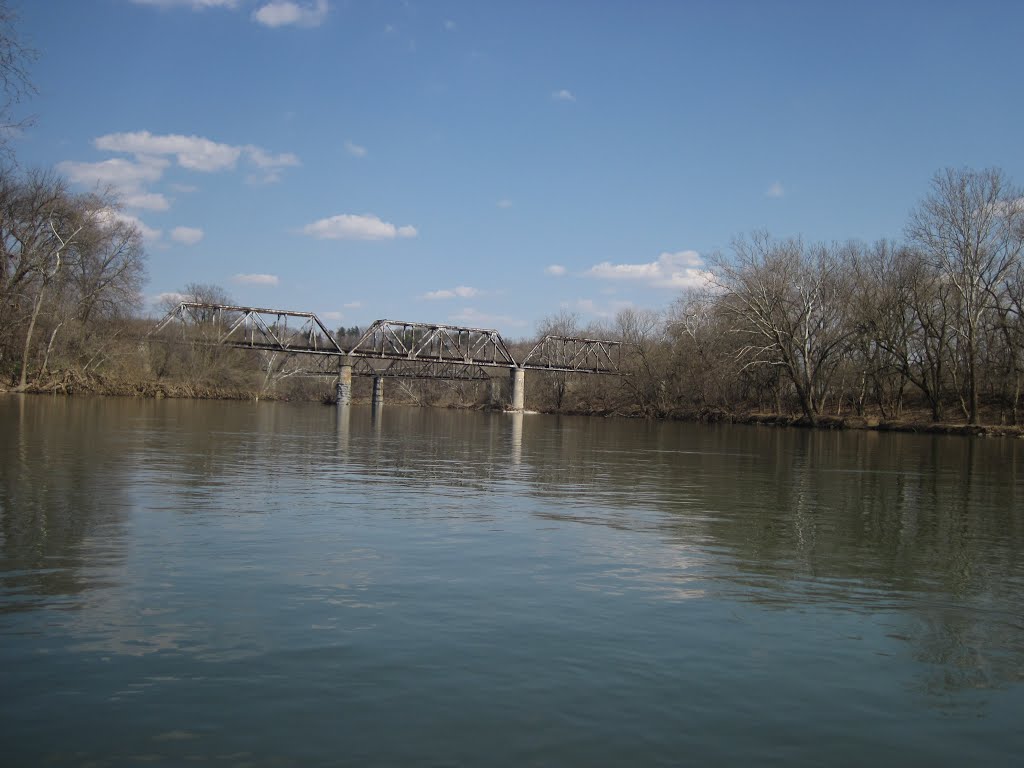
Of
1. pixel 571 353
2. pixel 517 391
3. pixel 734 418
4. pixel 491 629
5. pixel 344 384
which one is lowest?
pixel 734 418

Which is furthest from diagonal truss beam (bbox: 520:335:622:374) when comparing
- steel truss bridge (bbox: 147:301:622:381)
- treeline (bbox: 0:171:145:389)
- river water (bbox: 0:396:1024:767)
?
river water (bbox: 0:396:1024:767)

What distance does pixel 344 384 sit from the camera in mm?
104750

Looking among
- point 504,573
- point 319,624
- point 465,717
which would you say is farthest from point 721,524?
point 465,717

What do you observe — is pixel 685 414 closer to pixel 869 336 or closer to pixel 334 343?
pixel 869 336

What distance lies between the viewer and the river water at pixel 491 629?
5.09 m

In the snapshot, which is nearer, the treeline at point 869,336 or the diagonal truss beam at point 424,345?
the treeline at point 869,336

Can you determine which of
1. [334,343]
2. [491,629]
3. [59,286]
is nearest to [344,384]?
[334,343]

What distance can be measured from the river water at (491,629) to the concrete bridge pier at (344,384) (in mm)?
87390

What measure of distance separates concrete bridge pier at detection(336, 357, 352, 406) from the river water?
87.4 m

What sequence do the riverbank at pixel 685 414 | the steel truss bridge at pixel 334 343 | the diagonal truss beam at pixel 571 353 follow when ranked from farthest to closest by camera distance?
1. the diagonal truss beam at pixel 571 353
2. the steel truss bridge at pixel 334 343
3. the riverbank at pixel 685 414

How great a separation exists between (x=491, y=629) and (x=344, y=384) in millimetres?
99735

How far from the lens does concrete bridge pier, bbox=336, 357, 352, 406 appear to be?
102625mm

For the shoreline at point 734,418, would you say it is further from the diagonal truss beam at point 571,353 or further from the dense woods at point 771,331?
the diagonal truss beam at point 571,353

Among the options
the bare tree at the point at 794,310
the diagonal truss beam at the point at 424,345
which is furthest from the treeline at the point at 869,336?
the diagonal truss beam at the point at 424,345
